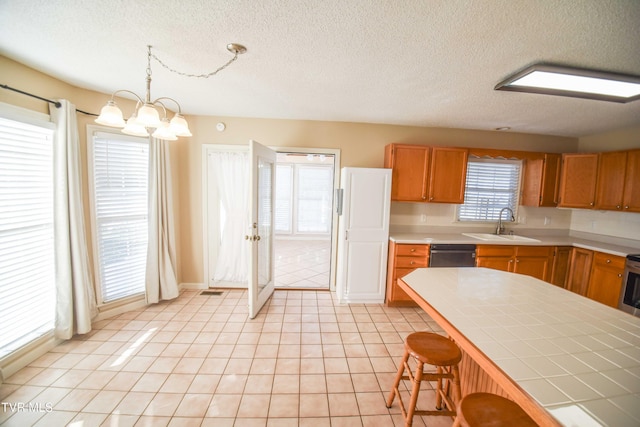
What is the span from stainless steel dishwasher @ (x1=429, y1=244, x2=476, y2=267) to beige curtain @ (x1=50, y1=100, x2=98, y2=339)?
12.3ft

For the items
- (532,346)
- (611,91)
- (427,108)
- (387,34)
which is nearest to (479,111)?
(427,108)

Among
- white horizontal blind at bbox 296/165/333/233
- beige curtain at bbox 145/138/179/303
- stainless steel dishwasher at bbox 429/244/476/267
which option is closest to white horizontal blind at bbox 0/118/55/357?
beige curtain at bbox 145/138/179/303

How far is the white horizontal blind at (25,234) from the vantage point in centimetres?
182

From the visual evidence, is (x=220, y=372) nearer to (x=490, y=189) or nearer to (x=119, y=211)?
(x=119, y=211)

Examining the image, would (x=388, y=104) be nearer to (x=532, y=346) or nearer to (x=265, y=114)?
(x=265, y=114)

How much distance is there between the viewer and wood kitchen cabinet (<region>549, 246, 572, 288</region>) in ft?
10.5

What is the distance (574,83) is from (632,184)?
7.05 feet

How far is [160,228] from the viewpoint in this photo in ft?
9.68

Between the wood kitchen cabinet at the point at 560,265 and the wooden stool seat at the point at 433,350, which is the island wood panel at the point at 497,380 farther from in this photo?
the wood kitchen cabinet at the point at 560,265

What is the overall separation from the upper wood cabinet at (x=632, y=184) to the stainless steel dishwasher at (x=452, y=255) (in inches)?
71.3

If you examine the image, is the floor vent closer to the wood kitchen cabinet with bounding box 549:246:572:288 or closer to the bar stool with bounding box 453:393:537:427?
the bar stool with bounding box 453:393:537:427

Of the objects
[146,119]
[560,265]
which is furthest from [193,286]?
[560,265]

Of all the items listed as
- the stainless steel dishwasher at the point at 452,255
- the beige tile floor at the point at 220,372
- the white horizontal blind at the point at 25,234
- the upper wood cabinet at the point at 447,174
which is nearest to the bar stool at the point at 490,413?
the beige tile floor at the point at 220,372

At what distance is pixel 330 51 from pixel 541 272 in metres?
3.78
